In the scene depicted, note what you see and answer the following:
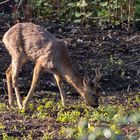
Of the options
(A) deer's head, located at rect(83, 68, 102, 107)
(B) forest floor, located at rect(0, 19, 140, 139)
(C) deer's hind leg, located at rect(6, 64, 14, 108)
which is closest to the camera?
(B) forest floor, located at rect(0, 19, 140, 139)

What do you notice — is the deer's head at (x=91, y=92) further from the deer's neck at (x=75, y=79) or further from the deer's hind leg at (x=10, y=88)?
the deer's hind leg at (x=10, y=88)

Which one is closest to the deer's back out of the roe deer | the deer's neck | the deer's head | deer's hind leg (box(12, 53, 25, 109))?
the roe deer

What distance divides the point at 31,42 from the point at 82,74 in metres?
1.79

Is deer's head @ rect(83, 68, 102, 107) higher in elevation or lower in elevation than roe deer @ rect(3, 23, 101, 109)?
lower

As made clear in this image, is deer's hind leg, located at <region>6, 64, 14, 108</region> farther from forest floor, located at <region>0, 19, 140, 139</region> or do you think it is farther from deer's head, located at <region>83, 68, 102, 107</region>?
deer's head, located at <region>83, 68, 102, 107</region>

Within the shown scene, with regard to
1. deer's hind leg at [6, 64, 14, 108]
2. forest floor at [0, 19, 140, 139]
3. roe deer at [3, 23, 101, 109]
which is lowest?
forest floor at [0, 19, 140, 139]

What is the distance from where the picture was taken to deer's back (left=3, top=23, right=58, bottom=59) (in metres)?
9.49

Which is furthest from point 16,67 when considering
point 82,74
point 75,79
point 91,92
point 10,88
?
point 82,74

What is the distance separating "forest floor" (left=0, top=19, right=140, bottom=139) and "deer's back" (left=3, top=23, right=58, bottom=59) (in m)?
0.80

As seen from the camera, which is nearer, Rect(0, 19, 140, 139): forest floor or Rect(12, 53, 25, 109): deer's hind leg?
Rect(0, 19, 140, 139): forest floor

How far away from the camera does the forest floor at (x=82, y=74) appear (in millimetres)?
8039

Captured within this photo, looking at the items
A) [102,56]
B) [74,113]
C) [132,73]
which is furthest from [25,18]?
[74,113]

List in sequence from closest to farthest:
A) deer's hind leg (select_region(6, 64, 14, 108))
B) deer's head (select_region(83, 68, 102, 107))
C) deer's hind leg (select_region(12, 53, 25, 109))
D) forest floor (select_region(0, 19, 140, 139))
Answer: forest floor (select_region(0, 19, 140, 139))
deer's head (select_region(83, 68, 102, 107))
deer's hind leg (select_region(6, 64, 14, 108))
deer's hind leg (select_region(12, 53, 25, 109))

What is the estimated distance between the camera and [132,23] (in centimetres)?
1384
